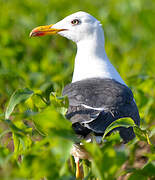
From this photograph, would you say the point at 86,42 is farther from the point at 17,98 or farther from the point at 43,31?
the point at 17,98

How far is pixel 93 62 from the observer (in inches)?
168

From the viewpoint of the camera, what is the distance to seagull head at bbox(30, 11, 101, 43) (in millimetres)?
4531

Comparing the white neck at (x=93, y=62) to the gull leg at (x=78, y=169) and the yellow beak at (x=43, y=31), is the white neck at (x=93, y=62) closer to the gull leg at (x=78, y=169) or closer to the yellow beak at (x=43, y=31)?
the yellow beak at (x=43, y=31)

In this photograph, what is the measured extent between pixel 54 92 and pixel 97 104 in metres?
0.31

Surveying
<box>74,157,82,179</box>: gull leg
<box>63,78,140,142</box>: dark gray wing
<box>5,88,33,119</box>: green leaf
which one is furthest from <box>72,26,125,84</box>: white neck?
<box>5,88,33,119</box>: green leaf

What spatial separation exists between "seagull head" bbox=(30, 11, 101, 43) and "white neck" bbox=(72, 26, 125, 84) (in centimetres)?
4

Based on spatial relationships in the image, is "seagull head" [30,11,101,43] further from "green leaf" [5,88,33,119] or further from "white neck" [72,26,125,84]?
"green leaf" [5,88,33,119]

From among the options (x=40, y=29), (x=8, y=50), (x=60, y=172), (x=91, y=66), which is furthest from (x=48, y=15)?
(x=60, y=172)

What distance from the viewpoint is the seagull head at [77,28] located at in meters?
4.53

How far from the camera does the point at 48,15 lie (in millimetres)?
8219

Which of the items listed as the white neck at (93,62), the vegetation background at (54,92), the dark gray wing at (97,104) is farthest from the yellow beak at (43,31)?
the dark gray wing at (97,104)

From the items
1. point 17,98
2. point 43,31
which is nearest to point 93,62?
point 43,31

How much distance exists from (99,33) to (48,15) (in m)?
3.81

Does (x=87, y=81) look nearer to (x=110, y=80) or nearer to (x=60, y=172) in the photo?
(x=110, y=80)
